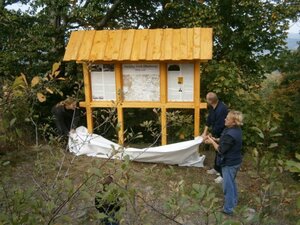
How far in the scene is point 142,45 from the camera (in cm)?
704

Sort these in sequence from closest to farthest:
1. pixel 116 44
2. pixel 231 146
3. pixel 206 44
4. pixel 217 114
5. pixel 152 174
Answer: pixel 231 146, pixel 152 174, pixel 217 114, pixel 206 44, pixel 116 44

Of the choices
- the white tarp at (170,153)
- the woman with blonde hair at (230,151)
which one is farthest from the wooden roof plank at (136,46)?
the woman with blonde hair at (230,151)

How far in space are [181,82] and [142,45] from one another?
1033mm

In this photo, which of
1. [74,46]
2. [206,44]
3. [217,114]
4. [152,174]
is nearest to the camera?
[152,174]

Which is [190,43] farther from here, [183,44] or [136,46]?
[136,46]

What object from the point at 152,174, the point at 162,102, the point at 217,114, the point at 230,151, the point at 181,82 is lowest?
the point at 152,174

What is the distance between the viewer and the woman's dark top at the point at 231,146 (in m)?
4.95

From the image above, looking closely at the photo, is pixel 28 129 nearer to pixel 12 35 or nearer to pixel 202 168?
pixel 12 35

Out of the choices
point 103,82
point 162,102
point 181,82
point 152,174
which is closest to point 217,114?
point 181,82

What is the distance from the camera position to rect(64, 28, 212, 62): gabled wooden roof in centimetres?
677

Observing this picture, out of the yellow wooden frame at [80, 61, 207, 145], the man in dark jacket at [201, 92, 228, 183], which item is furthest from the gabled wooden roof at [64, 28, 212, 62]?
the man in dark jacket at [201, 92, 228, 183]

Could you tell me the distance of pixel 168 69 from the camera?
23.1ft

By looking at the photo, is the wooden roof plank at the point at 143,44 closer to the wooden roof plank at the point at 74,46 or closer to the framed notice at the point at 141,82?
the framed notice at the point at 141,82

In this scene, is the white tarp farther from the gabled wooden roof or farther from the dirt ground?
the gabled wooden roof
